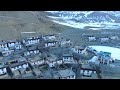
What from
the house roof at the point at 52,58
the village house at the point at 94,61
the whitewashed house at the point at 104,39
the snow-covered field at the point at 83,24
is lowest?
the village house at the point at 94,61

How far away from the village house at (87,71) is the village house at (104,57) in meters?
0.18

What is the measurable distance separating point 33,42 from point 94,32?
35.2 inches

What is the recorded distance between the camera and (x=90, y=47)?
2918mm

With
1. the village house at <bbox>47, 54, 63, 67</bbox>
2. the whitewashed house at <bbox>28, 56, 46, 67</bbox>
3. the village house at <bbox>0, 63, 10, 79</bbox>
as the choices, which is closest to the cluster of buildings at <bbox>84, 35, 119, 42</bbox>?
the village house at <bbox>47, 54, 63, 67</bbox>

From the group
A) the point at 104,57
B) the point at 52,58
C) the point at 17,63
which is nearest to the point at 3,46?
the point at 17,63

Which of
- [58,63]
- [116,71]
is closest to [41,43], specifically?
[58,63]

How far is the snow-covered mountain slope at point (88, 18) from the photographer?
288 cm

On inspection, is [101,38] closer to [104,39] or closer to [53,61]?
[104,39]

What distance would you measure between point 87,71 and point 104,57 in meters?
0.31

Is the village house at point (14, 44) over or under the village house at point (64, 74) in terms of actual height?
over

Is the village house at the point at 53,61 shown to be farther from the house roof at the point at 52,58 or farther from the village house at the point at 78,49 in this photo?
the village house at the point at 78,49

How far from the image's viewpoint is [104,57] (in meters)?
2.87

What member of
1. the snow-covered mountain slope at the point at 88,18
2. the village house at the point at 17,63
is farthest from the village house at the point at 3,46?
the snow-covered mountain slope at the point at 88,18
